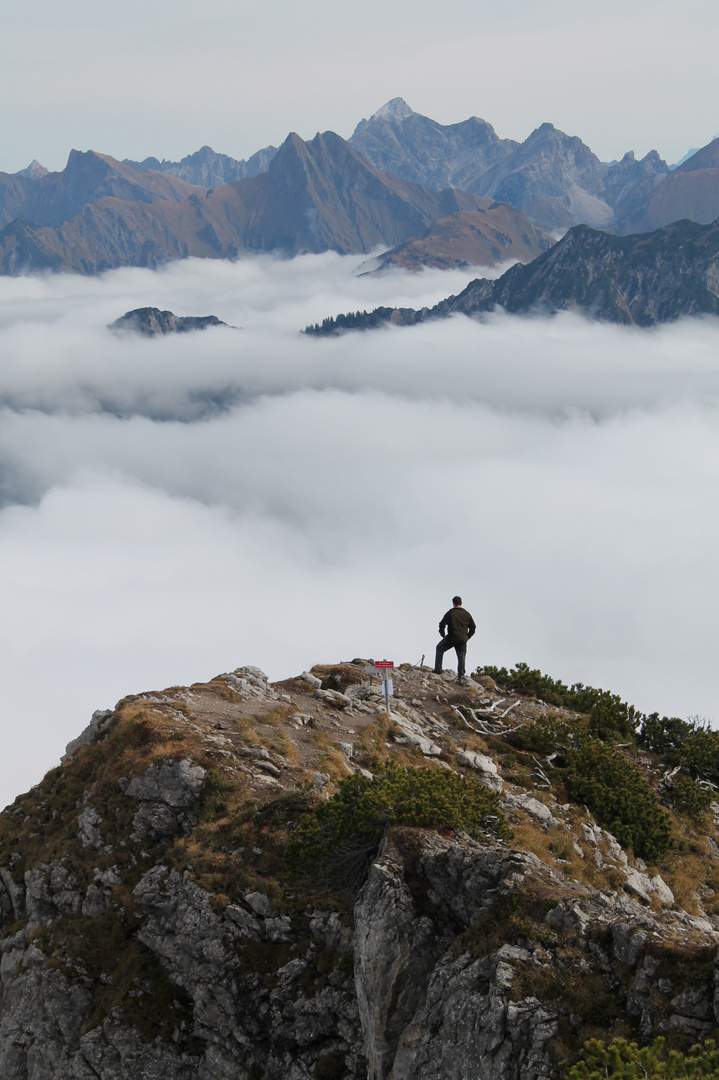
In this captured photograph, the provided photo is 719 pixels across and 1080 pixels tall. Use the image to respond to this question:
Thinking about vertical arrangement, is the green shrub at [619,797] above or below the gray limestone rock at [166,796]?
above

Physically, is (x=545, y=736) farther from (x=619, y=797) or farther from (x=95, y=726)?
(x=95, y=726)

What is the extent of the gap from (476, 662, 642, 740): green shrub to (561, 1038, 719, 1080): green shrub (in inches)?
909

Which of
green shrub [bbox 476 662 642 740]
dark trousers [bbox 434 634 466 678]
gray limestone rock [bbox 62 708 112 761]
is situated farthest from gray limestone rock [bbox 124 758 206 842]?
green shrub [bbox 476 662 642 740]

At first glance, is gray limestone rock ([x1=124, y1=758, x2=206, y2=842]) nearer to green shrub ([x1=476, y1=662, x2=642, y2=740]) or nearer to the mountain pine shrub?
the mountain pine shrub

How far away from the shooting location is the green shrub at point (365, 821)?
20969 millimetres

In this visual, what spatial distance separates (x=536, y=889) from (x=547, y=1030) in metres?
3.38

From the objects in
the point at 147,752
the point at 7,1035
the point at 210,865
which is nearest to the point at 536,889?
the point at 210,865

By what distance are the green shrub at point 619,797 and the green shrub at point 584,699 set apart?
3913mm

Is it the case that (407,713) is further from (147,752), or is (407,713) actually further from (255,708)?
(147,752)

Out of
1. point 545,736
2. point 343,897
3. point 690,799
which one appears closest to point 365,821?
point 343,897

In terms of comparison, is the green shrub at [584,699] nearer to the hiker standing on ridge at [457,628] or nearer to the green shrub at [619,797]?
the green shrub at [619,797]

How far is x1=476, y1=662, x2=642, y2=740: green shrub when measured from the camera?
121ft

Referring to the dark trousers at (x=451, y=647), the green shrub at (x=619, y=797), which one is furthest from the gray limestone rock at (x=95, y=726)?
the green shrub at (x=619, y=797)

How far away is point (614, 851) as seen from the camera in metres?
26.2
